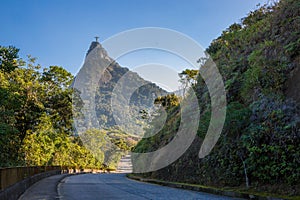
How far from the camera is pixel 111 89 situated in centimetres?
13750

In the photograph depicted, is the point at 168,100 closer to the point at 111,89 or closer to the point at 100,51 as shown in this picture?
the point at 111,89

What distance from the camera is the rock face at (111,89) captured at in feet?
299

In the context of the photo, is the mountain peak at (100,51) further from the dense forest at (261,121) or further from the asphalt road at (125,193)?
the asphalt road at (125,193)

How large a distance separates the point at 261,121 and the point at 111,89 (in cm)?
12644

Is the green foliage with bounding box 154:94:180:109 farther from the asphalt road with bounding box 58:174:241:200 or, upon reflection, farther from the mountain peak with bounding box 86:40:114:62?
the mountain peak with bounding box 86:40:114:62

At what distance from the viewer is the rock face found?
9124 centimetres

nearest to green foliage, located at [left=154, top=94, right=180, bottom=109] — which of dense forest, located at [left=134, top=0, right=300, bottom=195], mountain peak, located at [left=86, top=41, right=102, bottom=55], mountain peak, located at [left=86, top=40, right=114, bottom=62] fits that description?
dense forest, located at [left=134, top=0, right=300, bottom=195]

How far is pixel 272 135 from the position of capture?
1154 cm

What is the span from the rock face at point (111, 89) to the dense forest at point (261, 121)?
174ft

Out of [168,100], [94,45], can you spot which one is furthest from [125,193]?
[94,45]

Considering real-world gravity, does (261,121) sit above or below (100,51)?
below

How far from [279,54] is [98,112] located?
11610cm

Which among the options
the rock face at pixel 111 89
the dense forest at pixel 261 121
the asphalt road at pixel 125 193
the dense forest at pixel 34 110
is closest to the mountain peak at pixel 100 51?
A: the rock face at pixel 111 89

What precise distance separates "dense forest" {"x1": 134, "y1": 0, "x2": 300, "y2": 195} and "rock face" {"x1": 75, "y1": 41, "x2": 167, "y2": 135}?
52.9 meters
